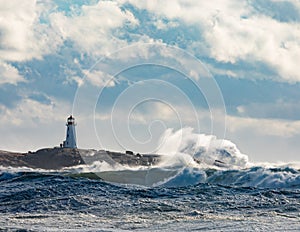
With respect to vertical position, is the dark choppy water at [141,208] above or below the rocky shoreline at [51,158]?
below

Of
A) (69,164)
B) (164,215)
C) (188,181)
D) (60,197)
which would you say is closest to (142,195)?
(60,197)

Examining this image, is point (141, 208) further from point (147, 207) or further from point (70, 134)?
point (70, 134)

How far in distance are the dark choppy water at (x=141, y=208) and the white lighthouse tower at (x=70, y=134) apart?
56.1 m

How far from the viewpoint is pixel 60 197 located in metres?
27.6

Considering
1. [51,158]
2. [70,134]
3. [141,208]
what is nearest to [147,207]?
[141,208]

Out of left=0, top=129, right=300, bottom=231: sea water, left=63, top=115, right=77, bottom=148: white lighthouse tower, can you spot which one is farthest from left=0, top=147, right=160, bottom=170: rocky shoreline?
left=0, top=129, right=300, bottom=231: sea water

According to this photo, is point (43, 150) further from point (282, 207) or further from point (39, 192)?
point (282, 207)

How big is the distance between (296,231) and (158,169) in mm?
30046

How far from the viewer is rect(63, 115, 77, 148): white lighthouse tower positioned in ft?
303

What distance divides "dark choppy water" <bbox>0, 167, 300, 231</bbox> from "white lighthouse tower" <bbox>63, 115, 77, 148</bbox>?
56.1m

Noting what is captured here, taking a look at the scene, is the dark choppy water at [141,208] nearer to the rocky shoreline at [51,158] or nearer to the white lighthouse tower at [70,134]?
the rocky shoreline at [51,158]

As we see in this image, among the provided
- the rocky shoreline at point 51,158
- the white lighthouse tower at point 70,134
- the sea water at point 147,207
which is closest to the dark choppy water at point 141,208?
the sea water at point 147,207

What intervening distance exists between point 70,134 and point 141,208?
7039cm

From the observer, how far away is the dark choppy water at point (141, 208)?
65.4ft
